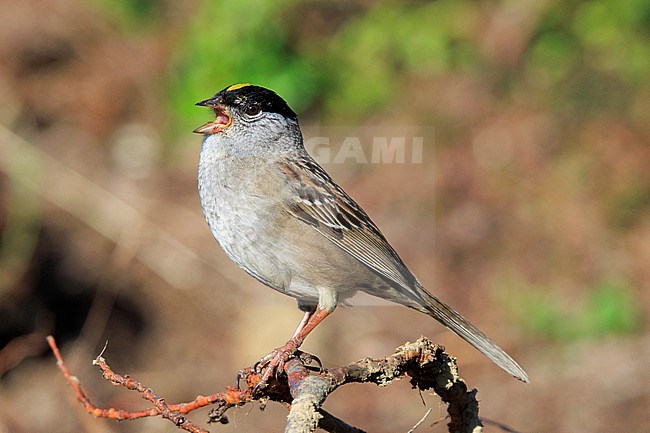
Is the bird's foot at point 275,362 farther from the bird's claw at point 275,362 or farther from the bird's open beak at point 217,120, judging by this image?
the bird's open beak at point 217,120

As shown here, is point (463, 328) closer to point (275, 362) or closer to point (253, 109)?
point (275, 362)

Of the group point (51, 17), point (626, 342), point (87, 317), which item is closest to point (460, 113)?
point (626, 342)

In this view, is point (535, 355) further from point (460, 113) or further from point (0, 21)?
point (0, 21)

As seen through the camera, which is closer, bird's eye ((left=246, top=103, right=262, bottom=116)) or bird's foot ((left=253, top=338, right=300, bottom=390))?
bird's foot ((left=253, top=338, right=300, bottom=390))

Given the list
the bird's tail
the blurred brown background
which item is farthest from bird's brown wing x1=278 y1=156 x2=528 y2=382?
the blurred brown background

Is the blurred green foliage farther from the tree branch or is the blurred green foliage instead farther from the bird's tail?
the tree branch

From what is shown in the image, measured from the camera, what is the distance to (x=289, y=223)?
3541mm

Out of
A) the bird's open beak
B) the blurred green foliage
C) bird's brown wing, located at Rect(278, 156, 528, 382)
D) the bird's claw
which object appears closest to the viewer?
the bird's claw

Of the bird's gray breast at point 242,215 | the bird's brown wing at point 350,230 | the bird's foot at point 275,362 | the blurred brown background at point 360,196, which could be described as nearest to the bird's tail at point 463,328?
the bird's brown wing at point 350,230

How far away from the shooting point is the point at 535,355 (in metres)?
6.16

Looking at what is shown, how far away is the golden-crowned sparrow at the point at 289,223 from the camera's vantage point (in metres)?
3.34

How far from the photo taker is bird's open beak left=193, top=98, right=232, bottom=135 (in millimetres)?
3660

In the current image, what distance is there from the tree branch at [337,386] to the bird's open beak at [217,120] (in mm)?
1320

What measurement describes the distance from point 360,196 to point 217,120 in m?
3.87
